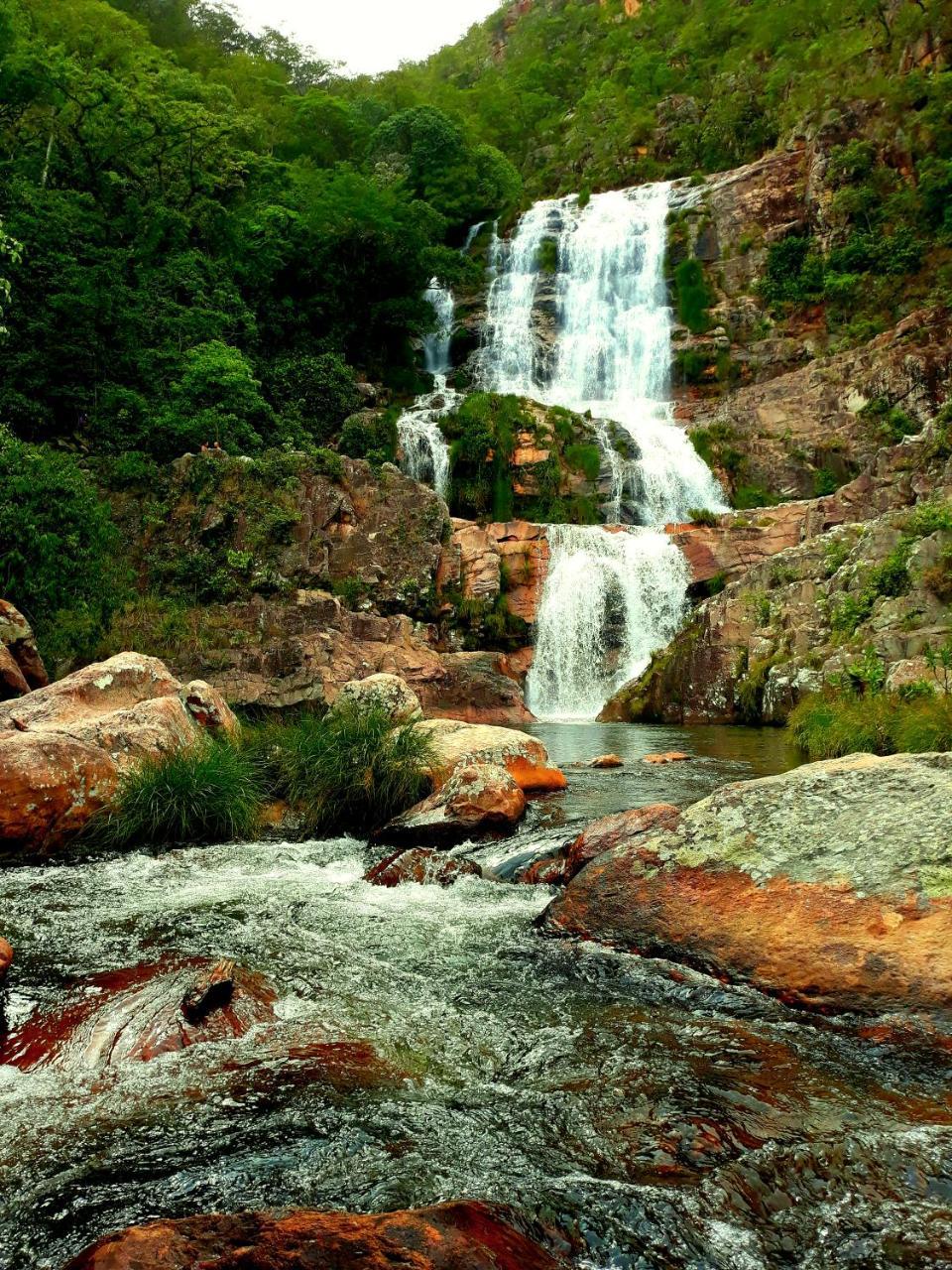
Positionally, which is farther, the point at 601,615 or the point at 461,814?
the point at 601,615

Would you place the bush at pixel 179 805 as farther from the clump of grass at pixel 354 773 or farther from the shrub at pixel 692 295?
the shrub at pixel 692 295

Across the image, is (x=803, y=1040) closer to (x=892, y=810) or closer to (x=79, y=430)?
(x=892, y=810)

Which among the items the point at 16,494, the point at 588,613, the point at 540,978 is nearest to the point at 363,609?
the point at 588,613

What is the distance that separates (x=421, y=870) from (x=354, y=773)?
2.20m

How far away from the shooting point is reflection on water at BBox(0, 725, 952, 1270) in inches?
93.2

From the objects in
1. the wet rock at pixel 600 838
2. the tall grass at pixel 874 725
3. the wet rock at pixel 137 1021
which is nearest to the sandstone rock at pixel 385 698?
the wet rock at pixel 600 838

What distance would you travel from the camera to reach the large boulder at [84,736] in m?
7.03

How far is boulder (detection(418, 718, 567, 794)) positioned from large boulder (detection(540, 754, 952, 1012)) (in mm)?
3755

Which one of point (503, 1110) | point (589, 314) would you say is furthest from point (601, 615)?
point (503, 1110)

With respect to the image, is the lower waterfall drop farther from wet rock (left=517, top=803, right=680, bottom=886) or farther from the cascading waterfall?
wet rock (left=517, top=803, right=680, bottom=886)

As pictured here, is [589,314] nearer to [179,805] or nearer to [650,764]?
[650,764]

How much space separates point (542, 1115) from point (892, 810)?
8.37ft

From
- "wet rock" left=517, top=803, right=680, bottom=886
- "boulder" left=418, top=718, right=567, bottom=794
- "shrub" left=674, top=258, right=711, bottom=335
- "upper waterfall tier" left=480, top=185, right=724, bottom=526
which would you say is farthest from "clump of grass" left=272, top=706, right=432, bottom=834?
"shrub" left=674, top=258, right=711, bottom=335

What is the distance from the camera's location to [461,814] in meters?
7.36
